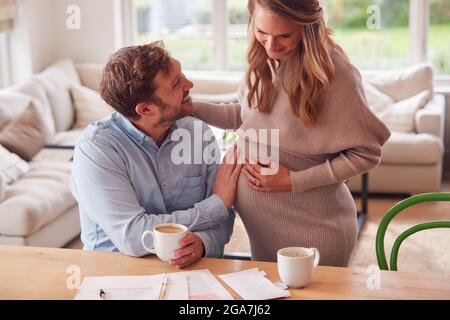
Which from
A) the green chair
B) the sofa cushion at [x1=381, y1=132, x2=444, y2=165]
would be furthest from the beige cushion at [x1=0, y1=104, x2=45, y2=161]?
the green chair

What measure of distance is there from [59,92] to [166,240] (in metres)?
3.64

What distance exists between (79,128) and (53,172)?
1184mm

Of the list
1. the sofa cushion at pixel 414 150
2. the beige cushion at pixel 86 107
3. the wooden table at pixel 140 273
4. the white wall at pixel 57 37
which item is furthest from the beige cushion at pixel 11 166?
the sofa cushion at pixel 414 150

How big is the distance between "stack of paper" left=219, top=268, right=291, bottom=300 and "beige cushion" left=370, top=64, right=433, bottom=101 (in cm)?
379

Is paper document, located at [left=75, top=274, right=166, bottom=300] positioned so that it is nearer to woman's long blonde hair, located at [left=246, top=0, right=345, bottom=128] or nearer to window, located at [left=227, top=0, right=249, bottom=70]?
woman's long blonde hair, located at [left=246, top=0, right=345, bottom=128]

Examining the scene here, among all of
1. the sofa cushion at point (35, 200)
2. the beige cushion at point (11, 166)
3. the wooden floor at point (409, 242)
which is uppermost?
the beige cushion at point (11, 166)

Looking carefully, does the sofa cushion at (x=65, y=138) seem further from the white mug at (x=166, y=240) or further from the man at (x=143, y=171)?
the white mug at (x=166, y=240)

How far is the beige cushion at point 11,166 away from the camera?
3.95m

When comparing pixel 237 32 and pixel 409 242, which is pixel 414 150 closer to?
pixel 409 242

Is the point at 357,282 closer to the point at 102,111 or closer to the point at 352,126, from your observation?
the point at 352,126

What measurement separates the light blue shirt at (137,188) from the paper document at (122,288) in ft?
0.49

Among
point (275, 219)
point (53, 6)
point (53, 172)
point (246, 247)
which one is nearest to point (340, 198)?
point (275, 219)

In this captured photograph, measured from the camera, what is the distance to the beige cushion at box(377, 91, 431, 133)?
4992 mm

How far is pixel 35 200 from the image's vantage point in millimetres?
3635
